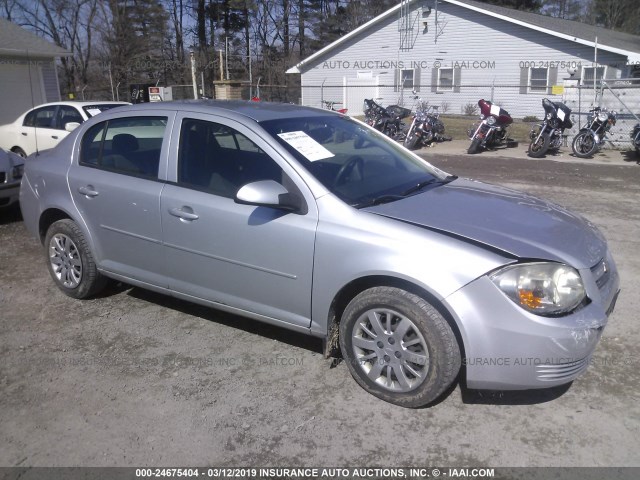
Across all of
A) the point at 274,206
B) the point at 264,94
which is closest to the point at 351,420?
the point at 274,206

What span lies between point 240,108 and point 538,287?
7.80ft

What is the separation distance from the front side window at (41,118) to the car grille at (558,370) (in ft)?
34.1

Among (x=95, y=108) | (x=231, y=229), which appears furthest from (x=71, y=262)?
(x=95, y=108)

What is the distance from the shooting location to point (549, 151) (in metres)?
14.6

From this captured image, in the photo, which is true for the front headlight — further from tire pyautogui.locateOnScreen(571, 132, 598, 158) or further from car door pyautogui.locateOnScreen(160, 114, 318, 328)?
tire pyautogui.locateOnScreen(571, 132, 598, 158)

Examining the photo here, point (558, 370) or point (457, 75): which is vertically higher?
point (457, 75)

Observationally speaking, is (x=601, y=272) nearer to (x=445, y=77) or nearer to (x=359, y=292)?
(x=359, y=292)

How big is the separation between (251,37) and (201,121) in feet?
147

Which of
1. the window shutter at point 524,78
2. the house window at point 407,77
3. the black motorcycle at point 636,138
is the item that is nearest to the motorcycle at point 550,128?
the black motorcycle at point 636,138

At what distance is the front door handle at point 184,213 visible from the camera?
3.82 meters

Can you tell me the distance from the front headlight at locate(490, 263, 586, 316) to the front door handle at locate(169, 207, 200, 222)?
6.49 ft

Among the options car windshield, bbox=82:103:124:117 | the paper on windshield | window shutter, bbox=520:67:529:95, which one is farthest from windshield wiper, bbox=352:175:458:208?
window shutter, bbox=520:67:529:95

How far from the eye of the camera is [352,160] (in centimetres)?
391

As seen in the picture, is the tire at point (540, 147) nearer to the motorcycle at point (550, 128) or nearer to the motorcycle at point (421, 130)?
the motorcycle at point (550, 128)
